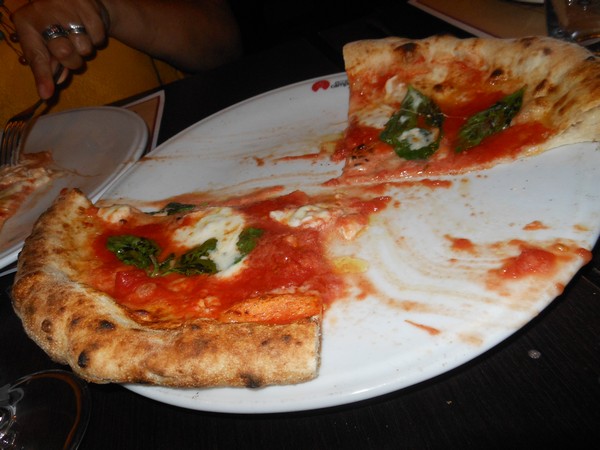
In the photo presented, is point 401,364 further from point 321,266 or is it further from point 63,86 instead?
point 63,86

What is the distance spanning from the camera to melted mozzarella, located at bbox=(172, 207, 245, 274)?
1775 mm

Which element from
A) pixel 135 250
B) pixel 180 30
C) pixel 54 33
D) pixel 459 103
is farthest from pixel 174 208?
pixel 180 30

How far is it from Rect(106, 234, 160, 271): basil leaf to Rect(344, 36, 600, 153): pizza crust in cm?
118

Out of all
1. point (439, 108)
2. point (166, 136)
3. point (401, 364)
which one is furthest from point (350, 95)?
point (401, 364)

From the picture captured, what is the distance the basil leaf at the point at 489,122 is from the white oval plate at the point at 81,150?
1.62 m

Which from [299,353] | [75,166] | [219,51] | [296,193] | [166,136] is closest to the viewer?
[299,353]

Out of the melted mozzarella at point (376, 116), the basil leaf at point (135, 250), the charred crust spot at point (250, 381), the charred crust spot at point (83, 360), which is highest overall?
the melted mozzarella at point (376, 116)

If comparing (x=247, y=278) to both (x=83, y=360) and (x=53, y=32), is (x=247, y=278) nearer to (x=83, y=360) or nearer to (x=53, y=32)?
(x=83, y=360)

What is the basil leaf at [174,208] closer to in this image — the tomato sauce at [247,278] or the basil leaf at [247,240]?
the tomato sauce at [247,278]

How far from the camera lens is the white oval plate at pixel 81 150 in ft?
7.89

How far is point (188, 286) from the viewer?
168 centimetres

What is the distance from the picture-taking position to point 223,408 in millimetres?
1267

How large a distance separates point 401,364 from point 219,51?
358cm

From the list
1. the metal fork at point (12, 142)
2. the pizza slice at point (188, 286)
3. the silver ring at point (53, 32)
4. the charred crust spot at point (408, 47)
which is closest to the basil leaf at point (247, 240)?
the pizza slice at point (188, 286)
